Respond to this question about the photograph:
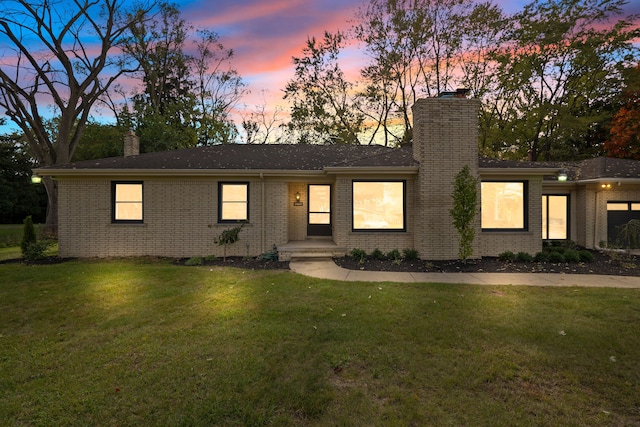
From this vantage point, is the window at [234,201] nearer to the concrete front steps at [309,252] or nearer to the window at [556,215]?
the concrete front steps at [309,252]

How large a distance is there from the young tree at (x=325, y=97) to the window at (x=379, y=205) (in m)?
15.1

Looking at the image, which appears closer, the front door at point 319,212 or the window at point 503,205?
the window at point 503,205

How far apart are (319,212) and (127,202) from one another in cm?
655

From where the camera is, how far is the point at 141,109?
25734 millimetres

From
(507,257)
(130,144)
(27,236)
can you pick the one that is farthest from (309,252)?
(27,236)

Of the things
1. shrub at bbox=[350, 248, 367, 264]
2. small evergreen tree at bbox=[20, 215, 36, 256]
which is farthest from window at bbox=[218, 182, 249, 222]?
small evergreen tree at bbox=[20, 215, 36, 256]

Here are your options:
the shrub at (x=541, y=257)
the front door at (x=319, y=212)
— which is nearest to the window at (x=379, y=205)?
the front door at (x=319, y=212)

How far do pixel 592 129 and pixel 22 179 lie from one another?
5501cm

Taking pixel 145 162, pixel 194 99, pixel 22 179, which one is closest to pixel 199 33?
pixel 194 99

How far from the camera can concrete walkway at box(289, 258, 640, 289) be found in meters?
6.90

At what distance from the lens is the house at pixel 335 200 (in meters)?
9.62

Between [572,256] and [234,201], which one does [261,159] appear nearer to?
[234,201]

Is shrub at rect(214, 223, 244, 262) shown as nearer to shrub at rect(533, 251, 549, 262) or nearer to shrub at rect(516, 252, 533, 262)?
shrub at rect(516, 252, 533, 262)

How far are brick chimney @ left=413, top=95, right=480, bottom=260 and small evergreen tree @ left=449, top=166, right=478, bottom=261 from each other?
2.02 ft
